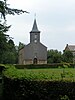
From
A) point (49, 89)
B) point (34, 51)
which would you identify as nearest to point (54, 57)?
point (34, 51)

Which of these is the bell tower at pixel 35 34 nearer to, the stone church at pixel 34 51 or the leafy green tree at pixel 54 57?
the stone church at pixel 34 51

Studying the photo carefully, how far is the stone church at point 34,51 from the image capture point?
113 m

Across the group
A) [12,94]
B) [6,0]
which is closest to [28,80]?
[12,94]

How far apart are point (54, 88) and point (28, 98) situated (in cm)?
123

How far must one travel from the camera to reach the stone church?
113 m

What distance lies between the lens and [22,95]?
35.1 ft

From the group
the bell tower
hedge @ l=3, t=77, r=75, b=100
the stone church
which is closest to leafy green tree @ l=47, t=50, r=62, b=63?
the stone church

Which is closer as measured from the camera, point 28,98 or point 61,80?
point 61,80

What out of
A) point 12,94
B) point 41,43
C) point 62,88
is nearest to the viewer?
point 62,88

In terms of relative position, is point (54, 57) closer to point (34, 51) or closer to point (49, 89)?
point (34, 51)

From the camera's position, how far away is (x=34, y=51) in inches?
4469

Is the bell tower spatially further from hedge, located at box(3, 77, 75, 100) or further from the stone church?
hedge, located at box(3, 77, 75, 100)

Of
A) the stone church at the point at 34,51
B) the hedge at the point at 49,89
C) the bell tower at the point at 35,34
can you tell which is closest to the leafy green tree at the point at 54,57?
the stone church at the point at 34,51

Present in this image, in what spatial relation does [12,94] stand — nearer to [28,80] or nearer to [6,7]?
[28,80]
